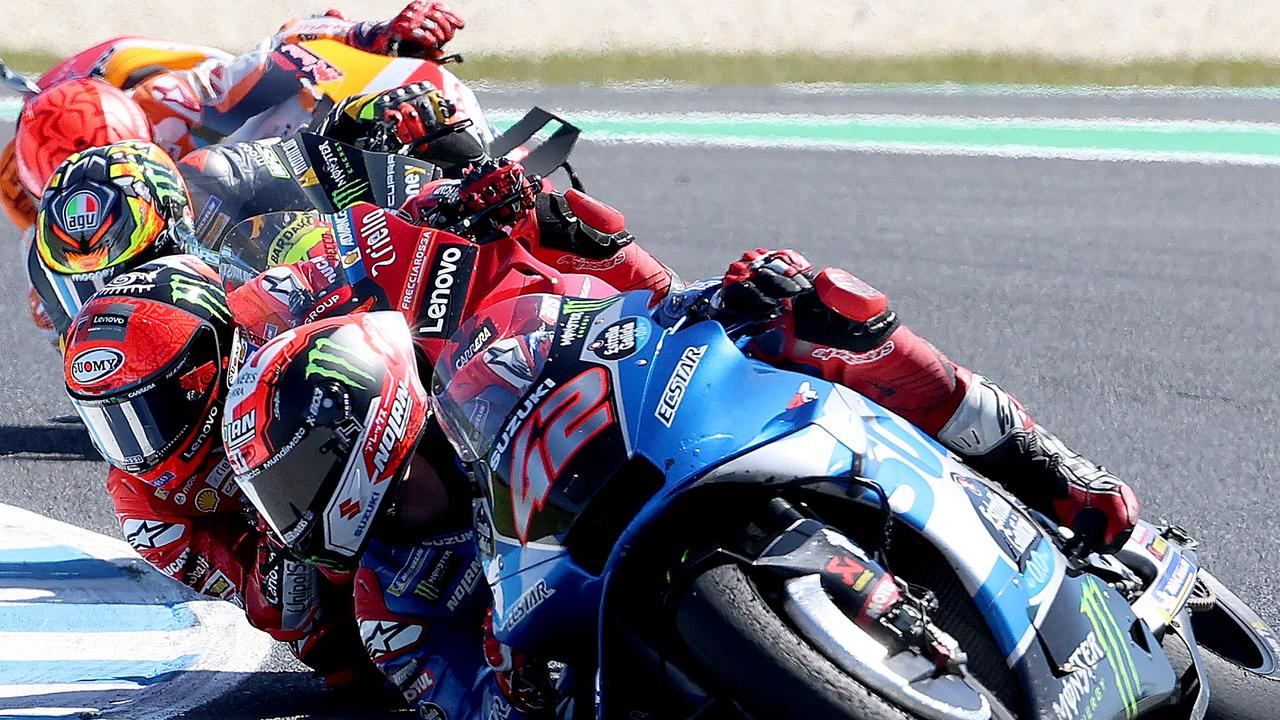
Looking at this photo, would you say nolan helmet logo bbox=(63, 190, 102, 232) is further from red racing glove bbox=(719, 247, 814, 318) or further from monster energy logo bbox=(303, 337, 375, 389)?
red racing glove bbox=(719, 247, 814, 318)

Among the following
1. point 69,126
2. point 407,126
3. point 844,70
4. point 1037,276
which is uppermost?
point 407,126

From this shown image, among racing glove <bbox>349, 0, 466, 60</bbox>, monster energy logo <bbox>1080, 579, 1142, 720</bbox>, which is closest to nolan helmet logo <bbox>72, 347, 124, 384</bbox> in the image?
racing glove <bbox>349, 0, 466, 60</bbox>

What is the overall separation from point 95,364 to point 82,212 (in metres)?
0.82

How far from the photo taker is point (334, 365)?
9.62 ft

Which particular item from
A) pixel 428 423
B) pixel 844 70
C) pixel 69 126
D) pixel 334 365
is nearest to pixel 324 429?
pixel 334 365

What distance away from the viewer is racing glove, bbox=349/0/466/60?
520cm

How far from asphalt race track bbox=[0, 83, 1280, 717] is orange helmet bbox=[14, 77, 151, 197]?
3.83 ft

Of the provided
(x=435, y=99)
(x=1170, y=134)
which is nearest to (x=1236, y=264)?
(x=1170, y=134)

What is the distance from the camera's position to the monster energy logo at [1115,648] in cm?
263

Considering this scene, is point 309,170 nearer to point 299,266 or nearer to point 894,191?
point 299,266

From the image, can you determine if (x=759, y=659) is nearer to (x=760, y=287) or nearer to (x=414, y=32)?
(x=760, y=287)

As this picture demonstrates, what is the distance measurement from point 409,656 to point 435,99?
1.87 meters

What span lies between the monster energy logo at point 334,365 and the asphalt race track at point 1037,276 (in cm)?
121

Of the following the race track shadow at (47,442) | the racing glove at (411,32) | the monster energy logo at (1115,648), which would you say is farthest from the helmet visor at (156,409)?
the race track shadow at (47,442)
